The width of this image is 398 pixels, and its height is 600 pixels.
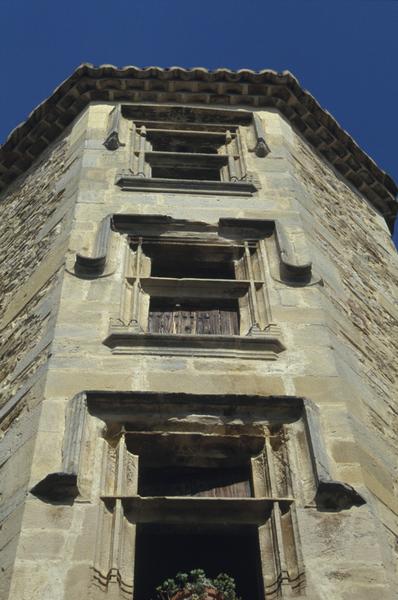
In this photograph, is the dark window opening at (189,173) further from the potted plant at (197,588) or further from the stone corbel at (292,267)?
the potted plant at (197,588)

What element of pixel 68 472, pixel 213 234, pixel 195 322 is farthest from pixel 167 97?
pixel 68 472

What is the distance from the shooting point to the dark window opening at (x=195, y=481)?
6.54 meters

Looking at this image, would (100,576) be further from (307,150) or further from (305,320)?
(307,150)

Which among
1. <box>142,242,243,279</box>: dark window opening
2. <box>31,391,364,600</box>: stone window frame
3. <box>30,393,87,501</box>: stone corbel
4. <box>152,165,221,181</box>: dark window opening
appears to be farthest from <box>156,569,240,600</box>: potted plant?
<box>152,165,221,181</box>: dark window opening

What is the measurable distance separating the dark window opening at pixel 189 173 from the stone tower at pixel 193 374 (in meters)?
0.03

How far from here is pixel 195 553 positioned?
633cm

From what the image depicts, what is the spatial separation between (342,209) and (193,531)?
710cm

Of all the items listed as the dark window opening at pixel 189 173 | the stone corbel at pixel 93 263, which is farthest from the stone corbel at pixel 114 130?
the stone corbel at pixel 93 263

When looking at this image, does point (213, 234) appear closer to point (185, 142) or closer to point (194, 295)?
point (194, 295)

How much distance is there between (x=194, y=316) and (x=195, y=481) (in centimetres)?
220

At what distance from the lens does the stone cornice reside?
13.1m

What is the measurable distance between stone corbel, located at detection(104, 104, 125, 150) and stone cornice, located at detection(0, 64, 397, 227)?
615 mm

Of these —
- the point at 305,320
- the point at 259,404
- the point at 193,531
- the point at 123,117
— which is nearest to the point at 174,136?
the point at 123,117

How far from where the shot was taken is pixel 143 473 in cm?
667
